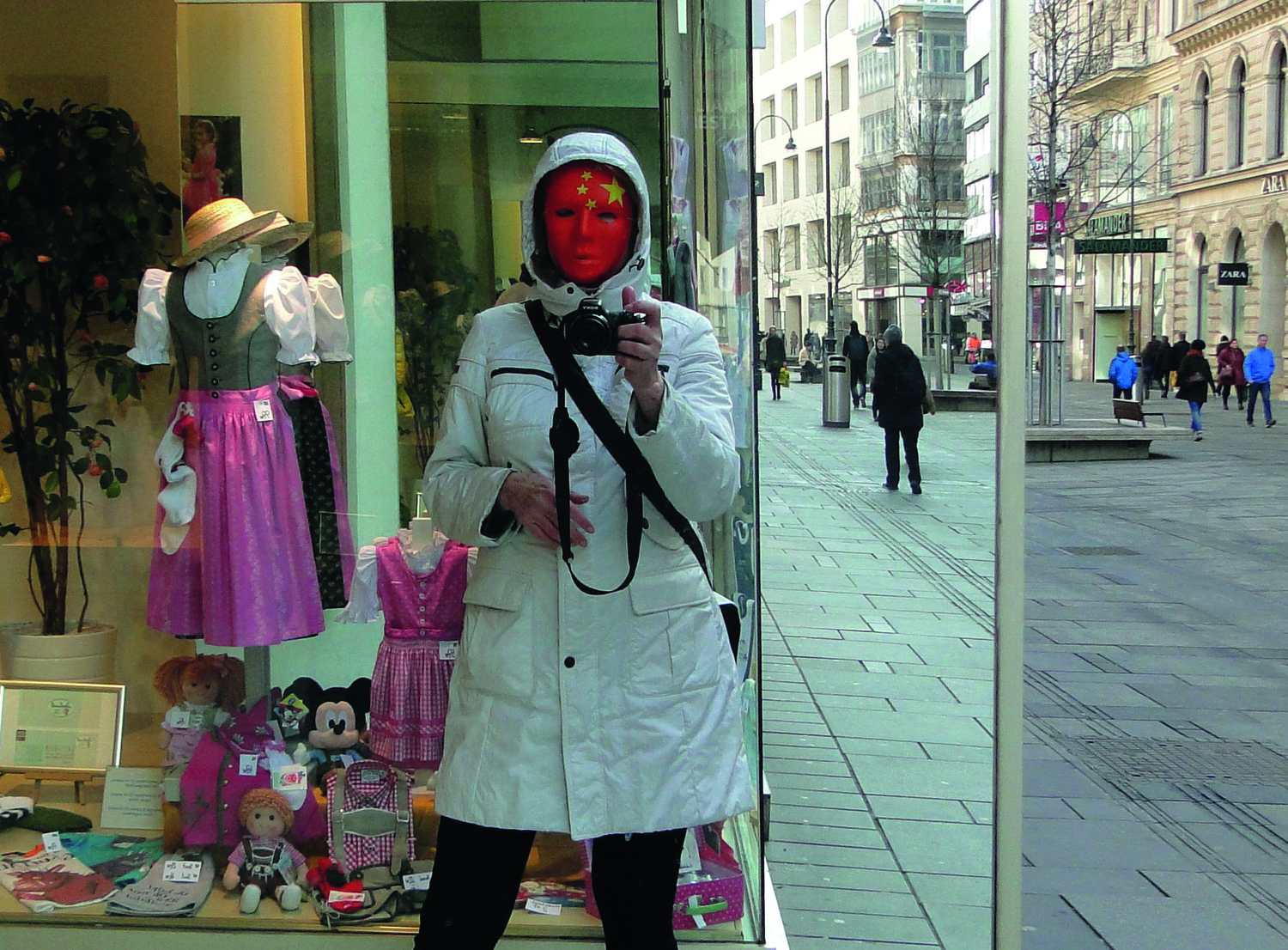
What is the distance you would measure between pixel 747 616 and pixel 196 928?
4.69ft

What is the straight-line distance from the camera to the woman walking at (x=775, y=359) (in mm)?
3109

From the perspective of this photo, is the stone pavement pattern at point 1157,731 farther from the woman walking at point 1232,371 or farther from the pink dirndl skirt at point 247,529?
the woman walking at point 1232,371

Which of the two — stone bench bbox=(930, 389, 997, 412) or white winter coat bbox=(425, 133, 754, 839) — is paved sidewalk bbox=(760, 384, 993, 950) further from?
white winter coat bbox=(425, 133, 754, 839)

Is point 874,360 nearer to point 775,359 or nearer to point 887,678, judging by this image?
point 775,359

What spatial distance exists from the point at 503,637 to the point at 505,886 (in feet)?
1.37

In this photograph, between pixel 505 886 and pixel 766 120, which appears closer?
pixel 505 886

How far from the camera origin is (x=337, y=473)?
11.4ft

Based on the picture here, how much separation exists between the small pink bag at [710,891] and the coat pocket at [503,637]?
99cm

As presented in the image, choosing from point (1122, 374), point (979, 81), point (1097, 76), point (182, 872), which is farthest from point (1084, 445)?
point (182, 872)

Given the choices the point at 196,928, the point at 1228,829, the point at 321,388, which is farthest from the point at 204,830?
the point at 1228,829

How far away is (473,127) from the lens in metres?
3.56

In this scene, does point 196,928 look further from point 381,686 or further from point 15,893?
point 381,686

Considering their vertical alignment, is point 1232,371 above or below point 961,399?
below

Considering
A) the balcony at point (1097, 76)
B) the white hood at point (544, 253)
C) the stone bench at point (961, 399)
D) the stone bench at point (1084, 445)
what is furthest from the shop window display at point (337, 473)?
the balcony at point (1097, 76)
